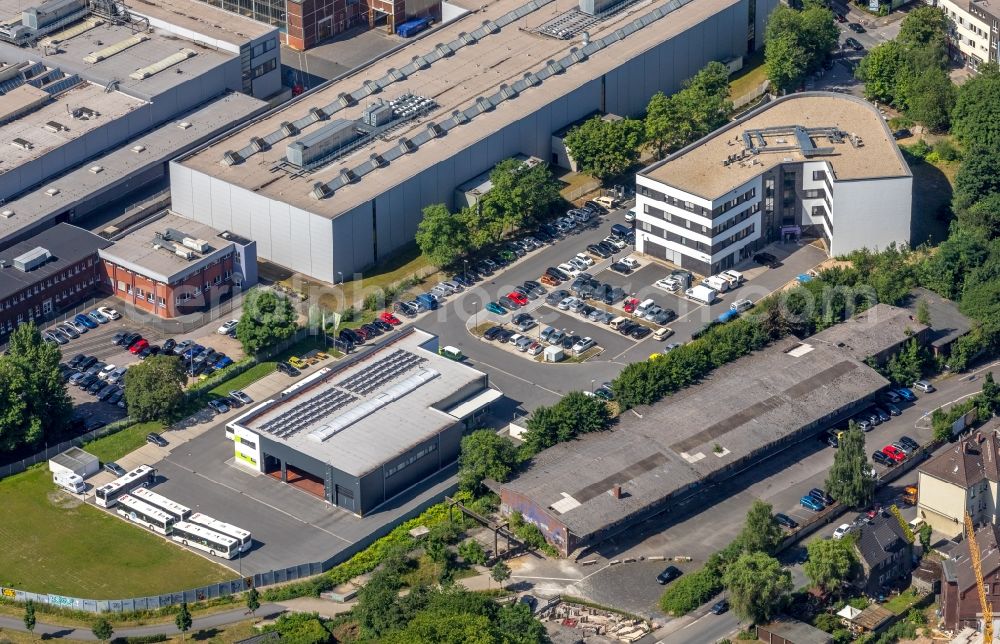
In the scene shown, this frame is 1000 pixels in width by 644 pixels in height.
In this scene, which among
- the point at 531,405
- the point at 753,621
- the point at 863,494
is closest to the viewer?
the point at 753,621

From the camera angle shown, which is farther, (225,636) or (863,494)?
(863,494)

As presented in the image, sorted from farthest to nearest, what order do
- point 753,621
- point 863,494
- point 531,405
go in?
point 531,405, point 863,494, point 753,621

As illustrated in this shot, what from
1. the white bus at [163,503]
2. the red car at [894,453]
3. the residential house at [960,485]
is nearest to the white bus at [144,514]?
the white bus at [163,503]

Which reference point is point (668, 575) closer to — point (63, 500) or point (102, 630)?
point (102, 630)

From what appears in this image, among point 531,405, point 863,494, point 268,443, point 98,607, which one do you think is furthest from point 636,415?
point 98,607

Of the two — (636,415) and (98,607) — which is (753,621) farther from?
(98,607)

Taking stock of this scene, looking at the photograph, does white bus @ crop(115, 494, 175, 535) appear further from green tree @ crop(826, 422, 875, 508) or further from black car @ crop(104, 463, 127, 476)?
green tree @ crop(826, 422, 875, 508)

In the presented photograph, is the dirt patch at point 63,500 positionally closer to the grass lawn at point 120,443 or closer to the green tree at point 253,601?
the grass lawn at point 120,443

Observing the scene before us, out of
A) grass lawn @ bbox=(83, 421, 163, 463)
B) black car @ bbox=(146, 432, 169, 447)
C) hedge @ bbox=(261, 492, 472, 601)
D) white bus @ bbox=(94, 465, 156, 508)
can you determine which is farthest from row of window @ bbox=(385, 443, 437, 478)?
grass lawn @ bbox=(83, 421, 163, 463)
